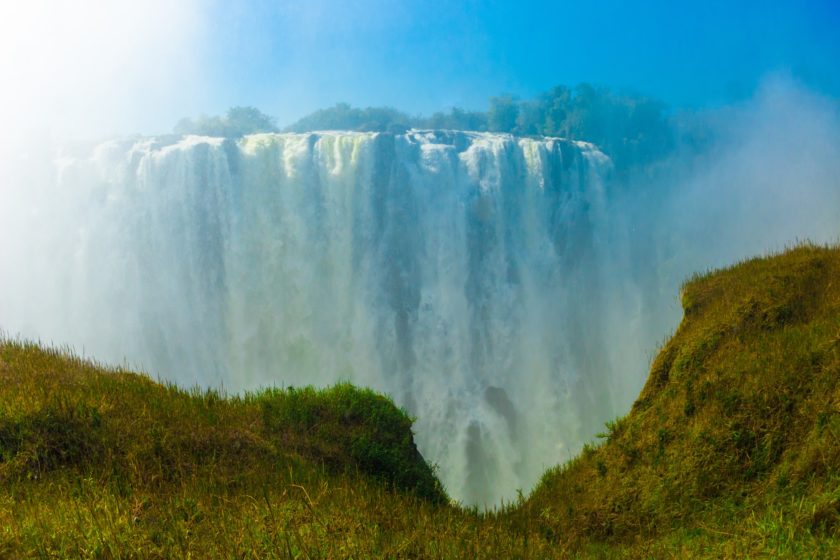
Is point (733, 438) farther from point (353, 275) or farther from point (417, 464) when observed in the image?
point (353, 275)

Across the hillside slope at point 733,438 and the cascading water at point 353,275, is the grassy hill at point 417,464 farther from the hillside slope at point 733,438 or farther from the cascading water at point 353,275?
the cascading water at point 353,275

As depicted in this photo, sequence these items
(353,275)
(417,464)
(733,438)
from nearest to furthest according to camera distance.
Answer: (733,438)
(417,464)
(353,275)

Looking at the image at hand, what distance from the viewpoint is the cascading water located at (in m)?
39.5

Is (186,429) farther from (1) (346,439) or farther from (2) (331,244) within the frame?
(2) (331,244)

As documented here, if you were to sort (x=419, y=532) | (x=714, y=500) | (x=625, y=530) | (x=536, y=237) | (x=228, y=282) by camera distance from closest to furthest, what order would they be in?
→ (x=419, y=532), (x=714, y=500), (x=625, y=530), (x=228, y=282), (x=536, y=237)

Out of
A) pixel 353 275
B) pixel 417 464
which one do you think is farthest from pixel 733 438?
pixel 353 275

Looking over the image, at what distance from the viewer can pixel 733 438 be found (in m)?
7.45

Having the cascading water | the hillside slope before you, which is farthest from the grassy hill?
the cascading water

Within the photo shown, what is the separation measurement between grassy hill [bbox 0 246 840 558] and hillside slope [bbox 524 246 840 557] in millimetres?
25

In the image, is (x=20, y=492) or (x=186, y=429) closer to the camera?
(x=20, y=492)

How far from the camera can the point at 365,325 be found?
41.4m

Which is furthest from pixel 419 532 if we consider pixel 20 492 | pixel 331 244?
pixel 331 244

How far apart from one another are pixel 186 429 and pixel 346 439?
2624 millimetres

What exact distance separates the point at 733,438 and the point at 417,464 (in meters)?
4.61
